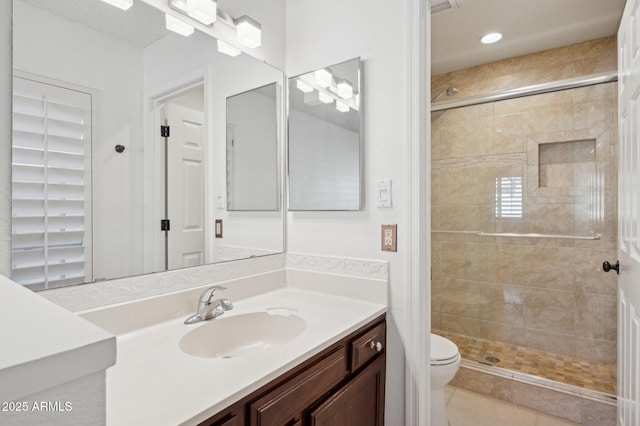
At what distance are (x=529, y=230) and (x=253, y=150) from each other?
2.31 metres

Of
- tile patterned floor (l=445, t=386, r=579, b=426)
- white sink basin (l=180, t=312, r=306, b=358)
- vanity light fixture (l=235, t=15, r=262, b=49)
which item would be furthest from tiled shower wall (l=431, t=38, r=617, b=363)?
white sink basin (l=180, t=312, r=306, b=358)

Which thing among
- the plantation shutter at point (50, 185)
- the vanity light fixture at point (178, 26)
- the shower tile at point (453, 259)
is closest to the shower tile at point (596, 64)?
the shower tile at point (453, 259)

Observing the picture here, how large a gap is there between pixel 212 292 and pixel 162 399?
0.61 metres

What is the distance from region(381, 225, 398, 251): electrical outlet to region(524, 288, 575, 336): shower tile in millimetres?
1949

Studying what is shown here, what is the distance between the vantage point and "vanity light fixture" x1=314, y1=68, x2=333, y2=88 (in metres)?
1.60

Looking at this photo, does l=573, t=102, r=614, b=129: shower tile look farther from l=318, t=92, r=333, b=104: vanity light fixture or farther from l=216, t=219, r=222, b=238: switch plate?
l=216, t=219, r=222, b=238: switch plate

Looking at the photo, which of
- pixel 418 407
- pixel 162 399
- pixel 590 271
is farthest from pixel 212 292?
pixel 590 271

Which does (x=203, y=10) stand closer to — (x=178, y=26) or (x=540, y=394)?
(x=178, y=26)

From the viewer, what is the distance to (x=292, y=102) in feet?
5.66

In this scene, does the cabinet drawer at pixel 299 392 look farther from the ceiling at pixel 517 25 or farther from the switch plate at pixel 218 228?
the ceiling at pixel 517 25

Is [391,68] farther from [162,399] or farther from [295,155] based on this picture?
[162,399]

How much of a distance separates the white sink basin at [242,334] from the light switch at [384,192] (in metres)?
0.59

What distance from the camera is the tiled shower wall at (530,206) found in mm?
2436

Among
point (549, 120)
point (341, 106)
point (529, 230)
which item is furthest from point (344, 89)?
point (529, 230)
